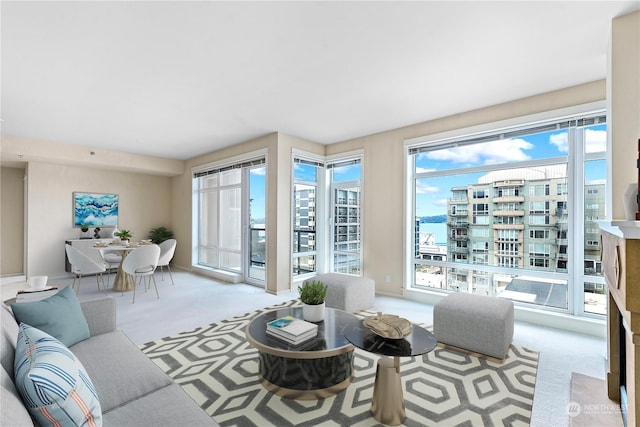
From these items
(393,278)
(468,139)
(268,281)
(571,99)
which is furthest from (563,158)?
(268,281)

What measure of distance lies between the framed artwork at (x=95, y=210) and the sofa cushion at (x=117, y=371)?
5.39 metres

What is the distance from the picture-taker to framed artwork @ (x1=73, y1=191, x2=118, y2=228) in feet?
19.6

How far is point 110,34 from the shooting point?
2.17m

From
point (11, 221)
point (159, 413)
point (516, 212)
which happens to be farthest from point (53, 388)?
point (11, 221)

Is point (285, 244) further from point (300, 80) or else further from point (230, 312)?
point (300, 80)

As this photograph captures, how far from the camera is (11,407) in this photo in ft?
2.54

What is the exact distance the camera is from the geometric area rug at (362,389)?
5.72 feet

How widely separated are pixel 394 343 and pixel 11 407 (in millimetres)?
1577

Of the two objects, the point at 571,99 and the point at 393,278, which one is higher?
the point at 571,99

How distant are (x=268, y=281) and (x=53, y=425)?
12.6 feet

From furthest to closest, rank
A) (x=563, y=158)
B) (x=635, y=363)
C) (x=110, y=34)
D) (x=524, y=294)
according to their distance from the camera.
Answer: (x=524, y=294)
(x=563, y=158)
(x=110, y=34)
(x=635, y=363)

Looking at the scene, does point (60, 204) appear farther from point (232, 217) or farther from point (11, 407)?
point (11, 407)

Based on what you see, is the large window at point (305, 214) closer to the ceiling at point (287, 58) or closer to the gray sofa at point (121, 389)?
the ceiling at point (287, 58)

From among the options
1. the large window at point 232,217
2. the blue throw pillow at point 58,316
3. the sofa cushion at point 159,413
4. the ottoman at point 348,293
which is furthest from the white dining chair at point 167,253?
the sofa cushion at point 159,413
